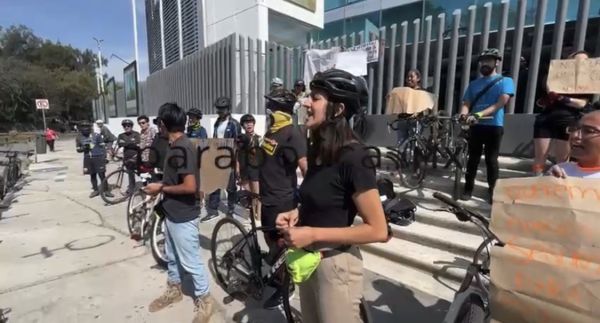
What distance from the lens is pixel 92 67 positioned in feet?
189

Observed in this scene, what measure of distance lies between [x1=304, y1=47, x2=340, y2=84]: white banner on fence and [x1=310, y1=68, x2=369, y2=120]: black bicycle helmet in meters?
5.49

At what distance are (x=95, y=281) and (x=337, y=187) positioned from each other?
11.5 feet

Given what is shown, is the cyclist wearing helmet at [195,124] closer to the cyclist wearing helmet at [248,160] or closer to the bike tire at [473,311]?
the cyclist wearing helmet at [248,160]

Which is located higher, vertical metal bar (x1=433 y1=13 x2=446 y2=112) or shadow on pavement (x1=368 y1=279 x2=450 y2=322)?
vertical metal bar (x1=433 y1=13 x2=446 y2=112)

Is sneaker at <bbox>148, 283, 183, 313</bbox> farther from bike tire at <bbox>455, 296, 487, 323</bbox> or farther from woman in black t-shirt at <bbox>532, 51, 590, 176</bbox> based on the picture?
woman in black t-shirt at <bbox>532, 51, 590, 176</bbox>

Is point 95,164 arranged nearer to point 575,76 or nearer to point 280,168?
point 280,168

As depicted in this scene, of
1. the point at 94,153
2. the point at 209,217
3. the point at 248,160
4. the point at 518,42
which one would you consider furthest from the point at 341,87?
the point at 94,153

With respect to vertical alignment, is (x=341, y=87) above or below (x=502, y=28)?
below

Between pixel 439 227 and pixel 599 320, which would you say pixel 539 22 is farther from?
pixel 599 320

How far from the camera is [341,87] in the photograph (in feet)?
4.78

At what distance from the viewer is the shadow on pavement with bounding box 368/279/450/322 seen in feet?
9.64

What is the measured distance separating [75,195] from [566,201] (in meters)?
9.24

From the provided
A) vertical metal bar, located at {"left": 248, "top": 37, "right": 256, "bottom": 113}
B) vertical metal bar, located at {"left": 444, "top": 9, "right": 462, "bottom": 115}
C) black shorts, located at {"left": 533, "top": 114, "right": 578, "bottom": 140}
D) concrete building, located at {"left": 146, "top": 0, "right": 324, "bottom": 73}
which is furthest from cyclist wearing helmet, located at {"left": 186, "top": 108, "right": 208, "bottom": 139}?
concrete building, located at {"left": 146, "top": 0, "right": 324, "bottom": 73}

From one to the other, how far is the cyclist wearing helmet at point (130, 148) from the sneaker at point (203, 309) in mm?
3766
